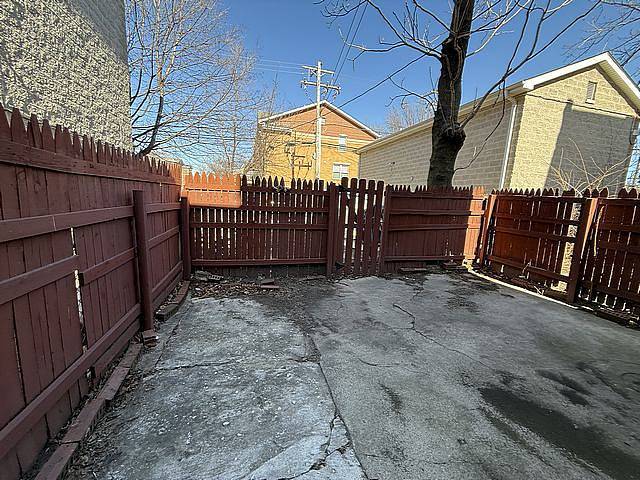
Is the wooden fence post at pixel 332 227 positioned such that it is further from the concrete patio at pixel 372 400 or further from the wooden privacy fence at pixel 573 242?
the wooden privacy fence at pixel 573 242

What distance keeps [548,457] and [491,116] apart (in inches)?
367

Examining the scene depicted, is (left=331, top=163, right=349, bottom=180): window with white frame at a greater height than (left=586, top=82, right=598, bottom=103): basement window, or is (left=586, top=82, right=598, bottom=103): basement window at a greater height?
(left=586, top=82, right=598, bottom=103): basement window

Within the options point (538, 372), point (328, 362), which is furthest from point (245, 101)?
point (538, 372)

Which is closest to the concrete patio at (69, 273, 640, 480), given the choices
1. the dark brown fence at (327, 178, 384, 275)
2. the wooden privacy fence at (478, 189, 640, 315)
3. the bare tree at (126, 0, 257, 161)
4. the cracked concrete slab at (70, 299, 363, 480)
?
the cracked concrete slab at (70, 299, 363, 480)

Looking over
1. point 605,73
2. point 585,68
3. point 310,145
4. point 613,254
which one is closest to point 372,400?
point 613,254

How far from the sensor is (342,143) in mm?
25812

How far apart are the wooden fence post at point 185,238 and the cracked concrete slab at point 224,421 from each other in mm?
1885

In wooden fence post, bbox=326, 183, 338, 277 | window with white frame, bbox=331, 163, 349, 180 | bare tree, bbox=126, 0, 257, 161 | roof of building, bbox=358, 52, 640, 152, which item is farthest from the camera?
window with white frame, bbox=331, 163, 349, 180

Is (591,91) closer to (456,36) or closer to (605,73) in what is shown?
(605,73)

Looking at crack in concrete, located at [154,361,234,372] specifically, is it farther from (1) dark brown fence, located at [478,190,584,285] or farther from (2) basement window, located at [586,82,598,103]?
(2) basement window, located at [586,82,598,103]

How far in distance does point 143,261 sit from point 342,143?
24.7 meters

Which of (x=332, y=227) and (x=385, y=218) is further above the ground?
(x=385, y=218)

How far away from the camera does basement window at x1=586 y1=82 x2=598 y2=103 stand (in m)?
8.62

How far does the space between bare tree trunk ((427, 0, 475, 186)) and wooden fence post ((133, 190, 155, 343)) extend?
216 inches
